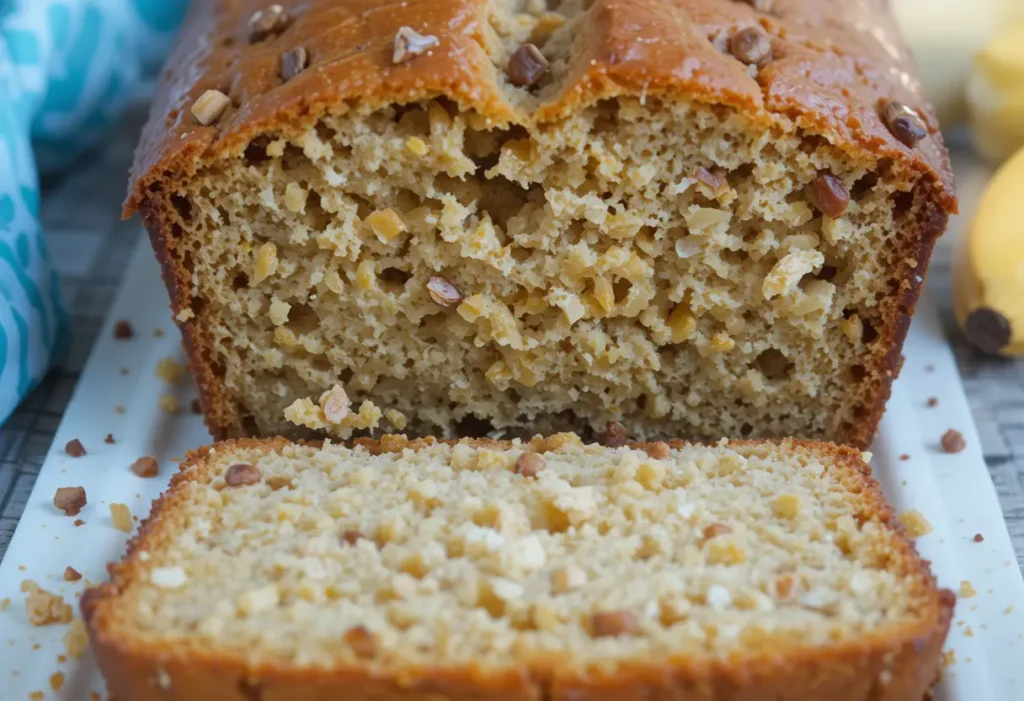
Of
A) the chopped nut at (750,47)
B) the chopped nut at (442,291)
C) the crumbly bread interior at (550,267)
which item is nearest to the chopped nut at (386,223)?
the crumbly bread interior at (550,267)

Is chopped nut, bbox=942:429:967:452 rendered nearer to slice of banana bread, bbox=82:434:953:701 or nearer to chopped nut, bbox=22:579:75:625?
slice of banana bread, bbox=82:434:953:701

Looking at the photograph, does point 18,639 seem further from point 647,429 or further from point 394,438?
point 647,429

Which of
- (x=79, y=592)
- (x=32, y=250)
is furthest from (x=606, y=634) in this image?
(x=32, y=250)

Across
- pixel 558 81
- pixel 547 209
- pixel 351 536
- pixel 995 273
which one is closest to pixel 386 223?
pixel 547 209

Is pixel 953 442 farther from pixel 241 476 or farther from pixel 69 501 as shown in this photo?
pixel 69 501

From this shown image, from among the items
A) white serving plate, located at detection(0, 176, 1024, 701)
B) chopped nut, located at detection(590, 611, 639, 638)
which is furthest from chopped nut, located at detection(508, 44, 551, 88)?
white serving plate, located at detection(0, 176, 1024, 701)
